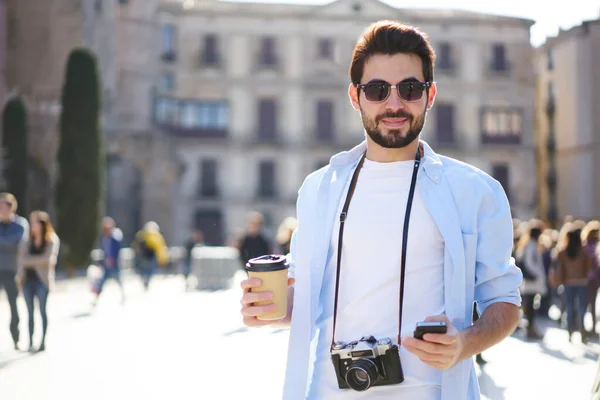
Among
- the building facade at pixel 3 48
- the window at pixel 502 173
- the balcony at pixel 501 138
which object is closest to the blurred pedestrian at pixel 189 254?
the building facade at pixel 3 48

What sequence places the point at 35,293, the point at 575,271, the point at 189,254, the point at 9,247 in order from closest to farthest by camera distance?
the point at 9,247 → the point at 35,293 → the point at 575,271 → the point at 189,254

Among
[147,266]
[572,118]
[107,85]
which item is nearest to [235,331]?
[147,266]

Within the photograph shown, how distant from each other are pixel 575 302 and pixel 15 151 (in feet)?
81.9

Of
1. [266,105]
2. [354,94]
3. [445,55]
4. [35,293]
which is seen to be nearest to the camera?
[354,94]

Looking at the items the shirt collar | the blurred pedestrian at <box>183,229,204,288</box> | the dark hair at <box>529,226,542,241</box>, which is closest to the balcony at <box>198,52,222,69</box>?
the blurred pedestrian at <box>183,229,204,288</box>

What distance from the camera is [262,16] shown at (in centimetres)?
4672

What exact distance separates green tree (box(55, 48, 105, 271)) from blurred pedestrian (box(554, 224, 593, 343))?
806 inches

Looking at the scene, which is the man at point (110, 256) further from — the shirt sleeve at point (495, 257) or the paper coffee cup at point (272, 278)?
the shirt sleeve at point (495, 257)

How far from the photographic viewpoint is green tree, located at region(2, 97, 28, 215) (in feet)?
104

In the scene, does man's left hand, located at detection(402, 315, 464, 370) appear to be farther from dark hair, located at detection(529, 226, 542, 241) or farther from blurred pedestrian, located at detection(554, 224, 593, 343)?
dark hair, located at detection(529, 226, 542, 241)

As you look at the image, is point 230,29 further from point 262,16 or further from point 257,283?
point 257,283

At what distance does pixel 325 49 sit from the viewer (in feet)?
154

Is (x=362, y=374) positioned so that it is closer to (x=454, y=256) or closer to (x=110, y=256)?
(x=454, y=256)

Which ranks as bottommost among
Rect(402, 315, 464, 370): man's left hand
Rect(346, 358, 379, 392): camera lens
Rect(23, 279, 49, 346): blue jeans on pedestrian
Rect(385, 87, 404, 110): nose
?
Rect(23, 279, 49, 346): blue jeans on pedestrian
